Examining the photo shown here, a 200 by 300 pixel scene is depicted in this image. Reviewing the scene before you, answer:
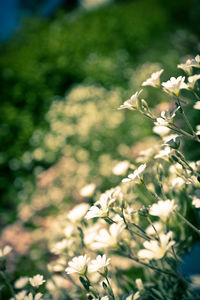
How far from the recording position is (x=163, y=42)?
277 inches

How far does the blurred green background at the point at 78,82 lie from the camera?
10.9ft

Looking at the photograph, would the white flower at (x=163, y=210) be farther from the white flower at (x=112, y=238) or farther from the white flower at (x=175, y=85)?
the white flower at (x=175, y=85)

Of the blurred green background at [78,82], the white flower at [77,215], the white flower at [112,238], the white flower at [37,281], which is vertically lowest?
the white flower at [112,238]

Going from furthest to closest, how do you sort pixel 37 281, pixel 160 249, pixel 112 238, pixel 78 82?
pixel 78 82, pixel 37 281, pixel 112 238, pixel 160 249

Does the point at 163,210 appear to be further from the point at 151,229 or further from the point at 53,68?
the point at 53,68

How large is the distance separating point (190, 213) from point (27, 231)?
2031mm

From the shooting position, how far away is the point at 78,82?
5.66 m

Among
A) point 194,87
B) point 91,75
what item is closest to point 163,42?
point 91,75

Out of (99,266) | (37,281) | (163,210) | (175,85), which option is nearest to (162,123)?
(175,85)

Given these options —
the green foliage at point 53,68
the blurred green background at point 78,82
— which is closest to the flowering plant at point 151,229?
the blurred green background at point 78,82

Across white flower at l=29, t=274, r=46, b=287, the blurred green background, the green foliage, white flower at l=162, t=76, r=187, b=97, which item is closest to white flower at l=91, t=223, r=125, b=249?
white flower at l=29, t=274, r=46, b=287

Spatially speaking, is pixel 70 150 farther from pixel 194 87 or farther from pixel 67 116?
pixel 194 87

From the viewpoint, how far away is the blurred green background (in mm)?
3326

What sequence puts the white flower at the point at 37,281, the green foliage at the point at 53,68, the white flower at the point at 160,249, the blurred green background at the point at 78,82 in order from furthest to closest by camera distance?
the green foliage at the point at 53,68 → the blurred green background at the point at 78,82 → the white flower at the point at 37,281 → the white flower at the point at 160,249
